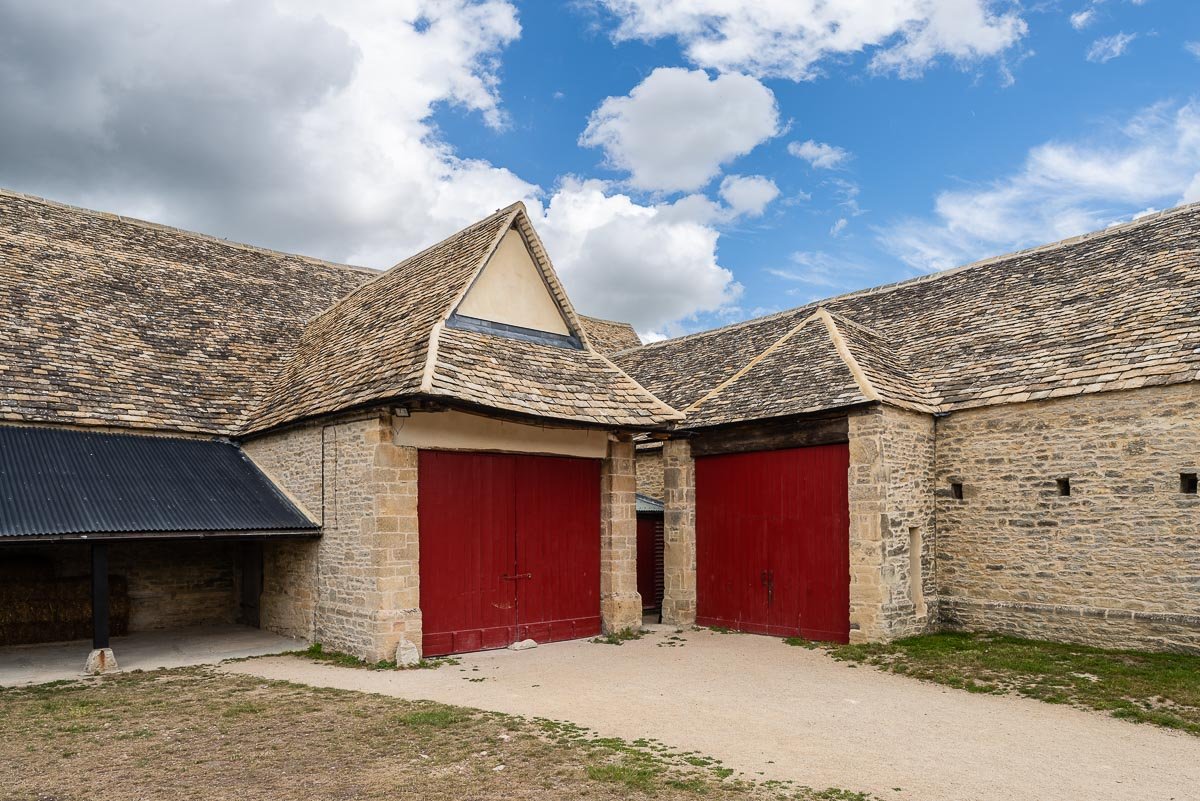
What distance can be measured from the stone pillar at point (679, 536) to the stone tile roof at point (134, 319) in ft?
25.1

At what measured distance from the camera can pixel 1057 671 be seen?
10227 mm

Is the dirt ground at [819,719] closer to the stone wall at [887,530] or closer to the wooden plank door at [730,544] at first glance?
the stone wall at [887,530]

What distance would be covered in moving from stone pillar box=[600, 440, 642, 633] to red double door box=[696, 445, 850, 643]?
1.60 metres

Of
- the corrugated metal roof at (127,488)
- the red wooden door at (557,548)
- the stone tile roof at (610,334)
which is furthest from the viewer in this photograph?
the stone tile roof at (610,334)

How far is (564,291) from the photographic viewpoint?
14172 millimetres

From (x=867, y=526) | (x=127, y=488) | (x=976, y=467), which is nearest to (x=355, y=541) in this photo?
(x=127, y=488)

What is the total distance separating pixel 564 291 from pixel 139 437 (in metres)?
7.14

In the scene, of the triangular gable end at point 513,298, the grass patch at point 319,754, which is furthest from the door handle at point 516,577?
the triangular gable end at point 513,298

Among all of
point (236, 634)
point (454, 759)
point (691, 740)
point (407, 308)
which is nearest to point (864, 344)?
point (407, 308)

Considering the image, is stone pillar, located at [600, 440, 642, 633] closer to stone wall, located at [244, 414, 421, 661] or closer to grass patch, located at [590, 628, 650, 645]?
grass patch, located at [590, 628, 650, 645]

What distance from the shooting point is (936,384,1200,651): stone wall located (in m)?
11.0

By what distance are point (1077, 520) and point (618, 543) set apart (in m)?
6.75

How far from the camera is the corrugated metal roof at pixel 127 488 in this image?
1051 cm

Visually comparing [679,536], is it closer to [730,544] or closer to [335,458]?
[730,544]
